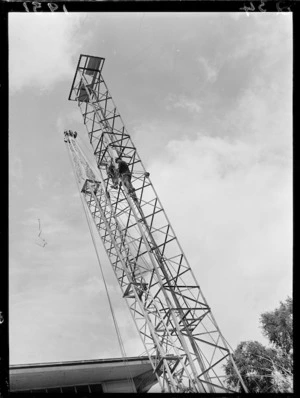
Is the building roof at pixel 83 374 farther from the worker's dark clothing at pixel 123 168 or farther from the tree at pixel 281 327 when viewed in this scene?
the tree at pixel 281 327

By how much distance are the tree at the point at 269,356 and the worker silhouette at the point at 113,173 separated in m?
13.1

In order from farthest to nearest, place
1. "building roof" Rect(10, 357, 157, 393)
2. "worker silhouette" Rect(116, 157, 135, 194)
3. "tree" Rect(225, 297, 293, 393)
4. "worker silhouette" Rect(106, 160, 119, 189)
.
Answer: "tree" Rect(225, 297, 293, 393), "worker silhouette" Rect(106, 160, 119, 189), "worker silhouette" Rect(116, 157, 135, 194), "building roof" Rect(10, 357, 157, 393)

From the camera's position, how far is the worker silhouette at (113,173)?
14.9m

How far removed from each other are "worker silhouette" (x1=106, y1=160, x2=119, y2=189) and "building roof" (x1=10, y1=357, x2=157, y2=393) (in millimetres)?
7111

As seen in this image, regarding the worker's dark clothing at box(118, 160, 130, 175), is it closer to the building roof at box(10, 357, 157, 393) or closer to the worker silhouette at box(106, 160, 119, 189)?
the worker silhouette at box(106, 160, 119, 189)

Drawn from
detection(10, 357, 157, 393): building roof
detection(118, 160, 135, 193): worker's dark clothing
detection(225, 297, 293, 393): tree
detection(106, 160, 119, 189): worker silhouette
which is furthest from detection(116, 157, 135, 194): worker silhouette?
detection(225, 297, 293, 393): tree

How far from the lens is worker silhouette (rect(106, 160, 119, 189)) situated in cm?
1491

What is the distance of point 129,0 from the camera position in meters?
3.94

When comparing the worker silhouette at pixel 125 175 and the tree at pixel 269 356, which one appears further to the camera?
the tree at pixel 269 356

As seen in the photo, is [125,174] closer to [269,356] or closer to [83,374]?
[83,374]

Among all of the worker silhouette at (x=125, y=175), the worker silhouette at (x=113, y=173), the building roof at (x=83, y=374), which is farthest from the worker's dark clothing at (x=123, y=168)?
the building roof at (x=83, y=374)

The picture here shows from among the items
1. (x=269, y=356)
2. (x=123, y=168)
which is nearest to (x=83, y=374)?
(x=123, y=168)

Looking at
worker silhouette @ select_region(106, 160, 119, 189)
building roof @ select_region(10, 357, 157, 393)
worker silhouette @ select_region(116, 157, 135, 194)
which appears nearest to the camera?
building roof @ select_region(10, 357, 157, 393)
